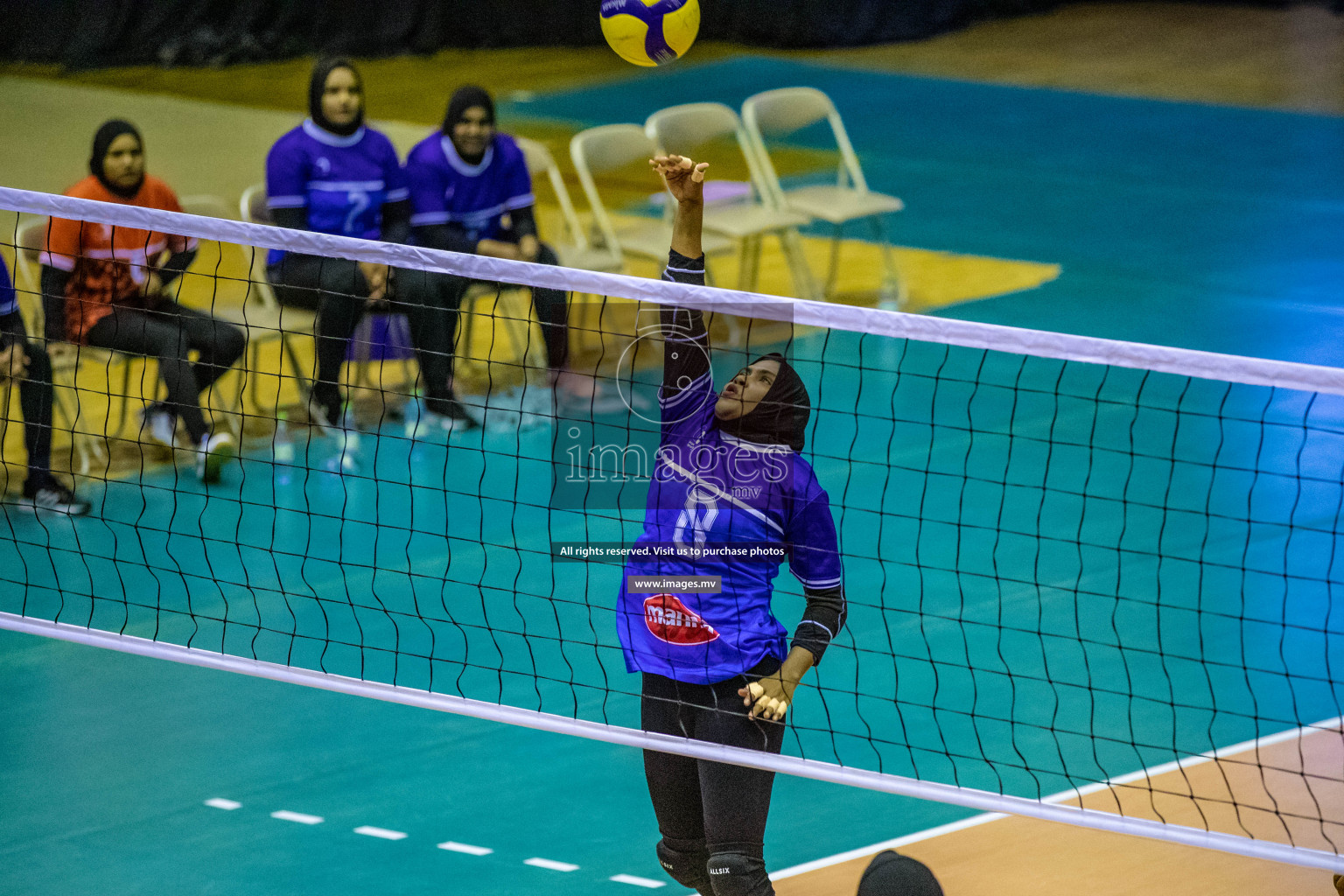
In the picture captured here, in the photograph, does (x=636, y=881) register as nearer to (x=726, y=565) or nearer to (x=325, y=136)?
(x=726, y=565)

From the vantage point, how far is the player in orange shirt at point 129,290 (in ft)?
22.7

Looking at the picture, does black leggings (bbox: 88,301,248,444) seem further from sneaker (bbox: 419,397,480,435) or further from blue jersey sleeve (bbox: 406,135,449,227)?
blue jersey sleeve (bbox: 406,135,449,227)

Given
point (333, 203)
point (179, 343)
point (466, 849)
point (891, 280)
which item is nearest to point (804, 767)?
point (466, 849)

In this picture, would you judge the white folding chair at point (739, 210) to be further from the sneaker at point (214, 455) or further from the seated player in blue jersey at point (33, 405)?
the seated player in blue jersey at point (33, 405)

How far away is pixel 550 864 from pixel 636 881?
287 millimetres

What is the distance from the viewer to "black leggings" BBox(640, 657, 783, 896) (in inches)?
148

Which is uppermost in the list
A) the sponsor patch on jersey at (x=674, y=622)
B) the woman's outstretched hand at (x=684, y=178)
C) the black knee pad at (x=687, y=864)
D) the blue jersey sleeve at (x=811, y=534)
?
the woman's outstretched hand at (x=684, y=178)

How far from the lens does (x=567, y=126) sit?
13289 millimetres

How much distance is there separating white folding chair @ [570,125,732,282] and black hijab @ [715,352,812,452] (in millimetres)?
4707

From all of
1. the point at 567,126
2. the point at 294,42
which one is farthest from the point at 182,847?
the point at 294,42

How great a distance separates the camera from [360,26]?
1636 cm

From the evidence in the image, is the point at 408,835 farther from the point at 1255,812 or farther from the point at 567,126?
the point at 567,126

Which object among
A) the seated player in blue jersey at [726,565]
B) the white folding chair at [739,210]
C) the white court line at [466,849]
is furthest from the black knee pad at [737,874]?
the white folding chair at [739,210]

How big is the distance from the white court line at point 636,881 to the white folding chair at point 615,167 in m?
4.54
